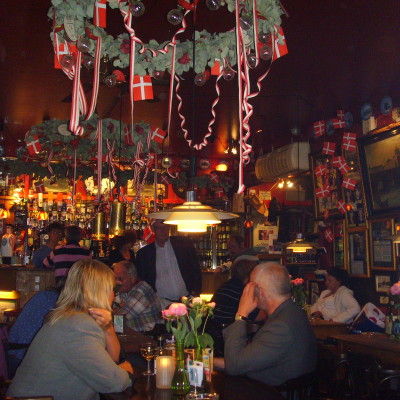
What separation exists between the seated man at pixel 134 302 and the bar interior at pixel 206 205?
2 centimetres

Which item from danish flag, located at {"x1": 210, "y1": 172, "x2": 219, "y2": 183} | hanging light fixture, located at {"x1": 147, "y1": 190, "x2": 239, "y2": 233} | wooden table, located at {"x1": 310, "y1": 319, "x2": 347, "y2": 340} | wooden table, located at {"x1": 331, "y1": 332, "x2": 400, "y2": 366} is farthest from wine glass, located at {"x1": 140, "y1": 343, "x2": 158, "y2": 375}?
danish flag, located at {"x1": 210, "y1": 172, "x2": 219, "y2": 183}

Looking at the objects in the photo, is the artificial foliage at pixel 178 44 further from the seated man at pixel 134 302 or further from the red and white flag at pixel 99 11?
the seated man at pixel 134 302

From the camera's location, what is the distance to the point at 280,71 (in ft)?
19.9

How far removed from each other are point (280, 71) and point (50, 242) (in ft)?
15.1

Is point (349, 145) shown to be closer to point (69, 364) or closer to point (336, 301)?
point (336, 301)

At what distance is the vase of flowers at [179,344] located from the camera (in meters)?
2.73

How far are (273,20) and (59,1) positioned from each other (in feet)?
4.79

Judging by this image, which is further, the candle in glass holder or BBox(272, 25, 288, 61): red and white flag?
BBox(272, 25, 288, 61): red and white flag

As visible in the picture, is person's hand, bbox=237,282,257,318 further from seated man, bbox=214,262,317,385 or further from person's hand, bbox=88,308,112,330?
person's hand, bbox=88,308,112,330

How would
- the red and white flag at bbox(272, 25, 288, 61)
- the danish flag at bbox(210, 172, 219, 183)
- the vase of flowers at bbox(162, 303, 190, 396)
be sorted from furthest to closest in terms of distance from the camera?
1. the danish flag at bbox(210, 172, 219, 183)
2. the red and white flag at bbox(272, 25, 288, 61)
3. the vase of flowers at bbox(162, 303, 190, 396)

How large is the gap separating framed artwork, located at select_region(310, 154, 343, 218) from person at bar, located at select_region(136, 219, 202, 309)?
2565mm

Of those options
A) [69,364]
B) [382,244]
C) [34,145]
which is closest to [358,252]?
[382,244]

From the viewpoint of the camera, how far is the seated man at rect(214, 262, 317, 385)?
3.04 m

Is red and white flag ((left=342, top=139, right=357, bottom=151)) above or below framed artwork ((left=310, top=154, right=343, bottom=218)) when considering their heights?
above
